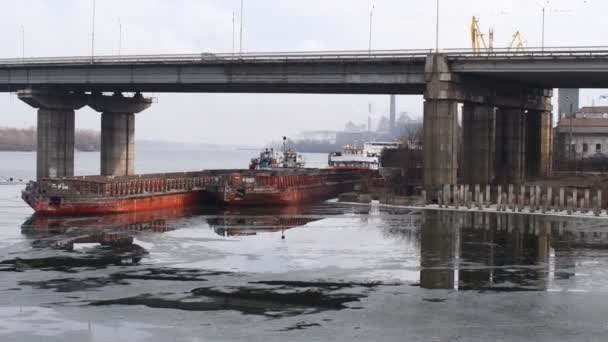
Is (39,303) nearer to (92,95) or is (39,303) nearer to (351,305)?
(351,305)

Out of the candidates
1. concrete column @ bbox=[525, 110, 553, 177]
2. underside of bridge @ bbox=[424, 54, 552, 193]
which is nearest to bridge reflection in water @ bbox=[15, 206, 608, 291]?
underside of bridge @ bbox=[424, 54, 552, 193]

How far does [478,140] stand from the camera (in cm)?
7362

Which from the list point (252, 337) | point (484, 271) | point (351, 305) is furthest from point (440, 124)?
point (252, 337)

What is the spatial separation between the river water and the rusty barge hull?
3.82 m

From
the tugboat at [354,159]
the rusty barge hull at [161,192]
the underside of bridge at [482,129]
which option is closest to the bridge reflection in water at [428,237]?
the rusty barge hull at [161,192]

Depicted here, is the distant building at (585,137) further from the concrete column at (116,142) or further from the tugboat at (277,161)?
the concrete column at (116,142)

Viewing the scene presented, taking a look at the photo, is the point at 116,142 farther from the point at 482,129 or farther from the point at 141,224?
the point at 141,224

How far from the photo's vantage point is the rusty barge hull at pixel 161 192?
53188mm

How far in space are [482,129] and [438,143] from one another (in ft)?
39.6

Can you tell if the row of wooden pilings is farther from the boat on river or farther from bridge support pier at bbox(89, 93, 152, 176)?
bridge support pier at bbox(89, 93, 152, 176)

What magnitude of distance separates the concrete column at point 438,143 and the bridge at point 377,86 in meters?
0.07

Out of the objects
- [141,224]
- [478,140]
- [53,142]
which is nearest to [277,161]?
[53,142]

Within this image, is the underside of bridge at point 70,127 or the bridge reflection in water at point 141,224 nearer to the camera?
the bridge reflection in water at point 141,224

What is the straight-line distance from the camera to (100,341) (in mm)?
20672
